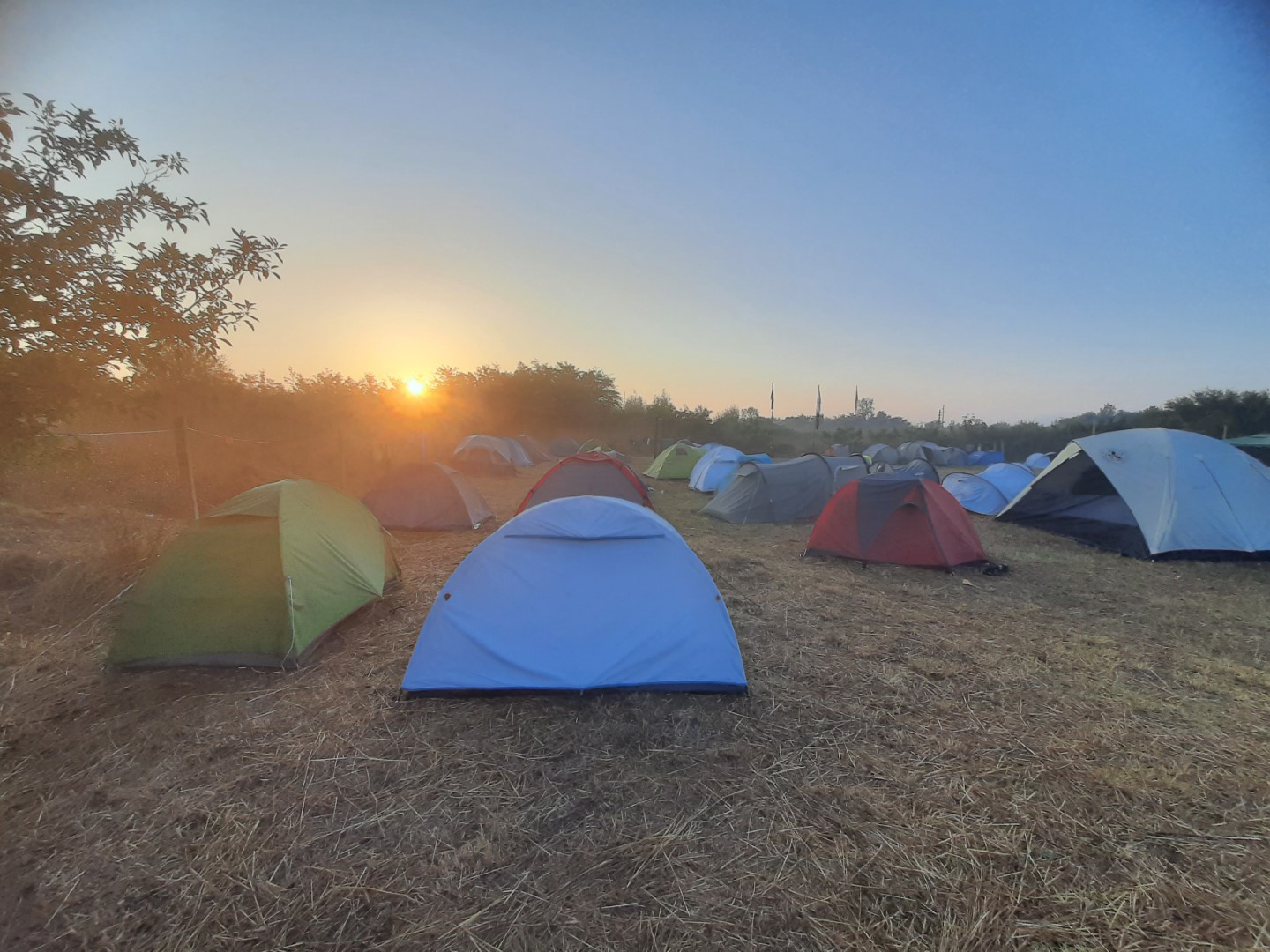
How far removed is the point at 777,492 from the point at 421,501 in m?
7.14

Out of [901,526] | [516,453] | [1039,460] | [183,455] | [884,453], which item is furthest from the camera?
[884,453]

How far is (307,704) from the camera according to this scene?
3754 millimetres

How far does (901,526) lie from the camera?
7.41 metres

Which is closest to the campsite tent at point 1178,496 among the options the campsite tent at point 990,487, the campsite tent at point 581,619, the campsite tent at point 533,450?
the campsite tent at point 990,487

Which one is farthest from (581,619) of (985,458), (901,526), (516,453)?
(985,458)

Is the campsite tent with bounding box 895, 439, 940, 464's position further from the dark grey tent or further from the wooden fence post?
the wooden fence post

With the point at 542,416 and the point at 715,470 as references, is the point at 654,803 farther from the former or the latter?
the point at 542,416

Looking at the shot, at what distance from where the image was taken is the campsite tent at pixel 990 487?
40.0ft

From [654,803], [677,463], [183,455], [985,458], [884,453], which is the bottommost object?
[654,803]

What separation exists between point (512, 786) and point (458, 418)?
87.7 ft

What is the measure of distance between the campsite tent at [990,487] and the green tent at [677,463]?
8.18 meters

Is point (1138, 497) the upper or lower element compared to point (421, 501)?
upper

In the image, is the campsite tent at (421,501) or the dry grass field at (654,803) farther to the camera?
the campsite tent at (421,501)

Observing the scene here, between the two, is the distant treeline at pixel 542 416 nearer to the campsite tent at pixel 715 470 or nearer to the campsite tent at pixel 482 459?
the campsite tent at pixel 482 459
